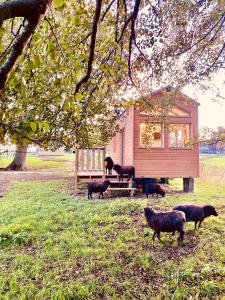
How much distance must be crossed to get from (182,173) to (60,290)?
9.55 meters

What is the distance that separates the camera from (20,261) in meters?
4.91

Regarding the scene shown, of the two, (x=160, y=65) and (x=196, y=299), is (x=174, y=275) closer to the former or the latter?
(x=196, y=299)

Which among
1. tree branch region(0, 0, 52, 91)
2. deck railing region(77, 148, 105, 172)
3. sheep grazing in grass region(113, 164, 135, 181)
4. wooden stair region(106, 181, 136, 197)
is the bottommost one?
wooden stair region(106, 181, 136, 197)

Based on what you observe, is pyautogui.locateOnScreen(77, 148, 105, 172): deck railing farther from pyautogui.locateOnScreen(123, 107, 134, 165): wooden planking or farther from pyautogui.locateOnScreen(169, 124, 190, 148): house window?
pyautogui.locateOnScreen(169, 124, 190, 148): house window

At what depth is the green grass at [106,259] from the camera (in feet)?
13.1

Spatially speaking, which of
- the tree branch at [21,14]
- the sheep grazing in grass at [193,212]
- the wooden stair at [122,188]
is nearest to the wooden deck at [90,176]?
the wooden stair at [122,188]

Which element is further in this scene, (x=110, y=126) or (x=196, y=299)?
(x=110, y=126)

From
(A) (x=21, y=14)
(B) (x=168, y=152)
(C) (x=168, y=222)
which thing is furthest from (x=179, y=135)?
(A) (x=21, y=14)

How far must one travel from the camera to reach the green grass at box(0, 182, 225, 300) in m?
3.98

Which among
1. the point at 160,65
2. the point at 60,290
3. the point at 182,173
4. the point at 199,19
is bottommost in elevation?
the point at 60,290

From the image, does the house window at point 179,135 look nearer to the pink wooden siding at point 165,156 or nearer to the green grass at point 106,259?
the pink wooden siding at point 165,156

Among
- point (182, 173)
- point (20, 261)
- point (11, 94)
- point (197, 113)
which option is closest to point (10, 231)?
point (20, 261)

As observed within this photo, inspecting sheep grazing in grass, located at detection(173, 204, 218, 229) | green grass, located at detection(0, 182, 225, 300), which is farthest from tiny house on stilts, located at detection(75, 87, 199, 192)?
sheep grazing in grass, located at detection(173, 204, 218, 229)

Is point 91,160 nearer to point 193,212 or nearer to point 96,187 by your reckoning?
point 96,187
